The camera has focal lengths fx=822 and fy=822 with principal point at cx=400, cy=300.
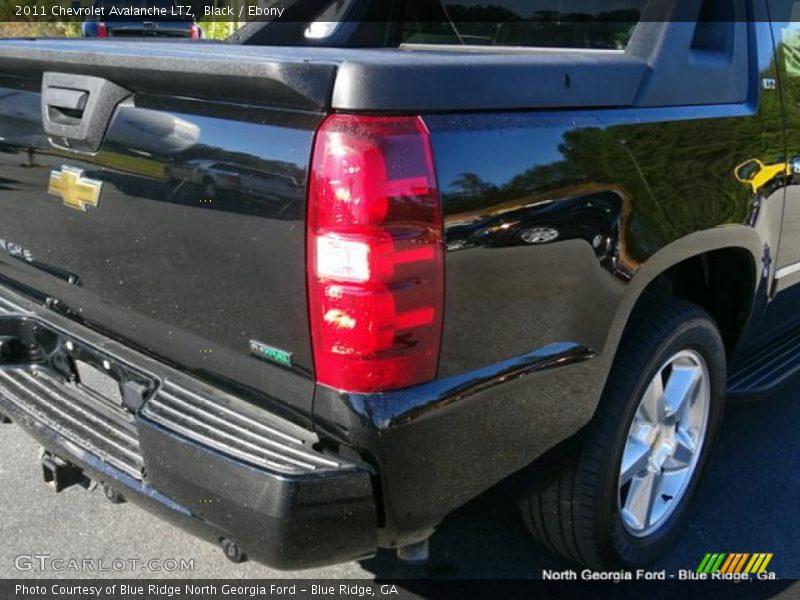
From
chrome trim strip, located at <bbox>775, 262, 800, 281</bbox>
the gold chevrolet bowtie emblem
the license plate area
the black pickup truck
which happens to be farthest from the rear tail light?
chrome trim strip, located at <bbox>775, 262, 800, 281</bbox>

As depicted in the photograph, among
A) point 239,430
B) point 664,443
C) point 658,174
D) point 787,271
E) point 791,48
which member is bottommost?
point 664,443

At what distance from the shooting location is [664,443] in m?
2.76

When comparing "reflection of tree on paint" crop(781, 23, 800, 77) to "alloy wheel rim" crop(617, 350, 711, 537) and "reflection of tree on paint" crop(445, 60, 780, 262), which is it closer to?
"reflection of tree on paint" crop(445, 60, 780, 262)

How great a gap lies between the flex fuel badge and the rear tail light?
0.37ft

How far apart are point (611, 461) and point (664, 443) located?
49 cm

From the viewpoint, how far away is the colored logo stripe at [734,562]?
2.81m

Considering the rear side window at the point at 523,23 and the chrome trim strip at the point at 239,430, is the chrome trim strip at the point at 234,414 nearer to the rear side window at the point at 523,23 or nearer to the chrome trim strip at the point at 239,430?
the chrome trim strip at the point at 239,430

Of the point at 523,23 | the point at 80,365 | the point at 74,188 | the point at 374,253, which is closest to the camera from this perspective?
the point at 374,253

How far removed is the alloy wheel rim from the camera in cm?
260

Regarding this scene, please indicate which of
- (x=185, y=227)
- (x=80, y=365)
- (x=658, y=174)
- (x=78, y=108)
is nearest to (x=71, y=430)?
(x=80, y=365)

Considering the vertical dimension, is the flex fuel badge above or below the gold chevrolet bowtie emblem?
below

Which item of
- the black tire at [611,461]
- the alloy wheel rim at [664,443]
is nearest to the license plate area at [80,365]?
the black tire at [611,461]

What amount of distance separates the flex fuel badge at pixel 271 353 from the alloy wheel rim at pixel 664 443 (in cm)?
114

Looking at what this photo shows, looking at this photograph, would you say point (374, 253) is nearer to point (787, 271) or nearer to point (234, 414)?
point (234, 414)
